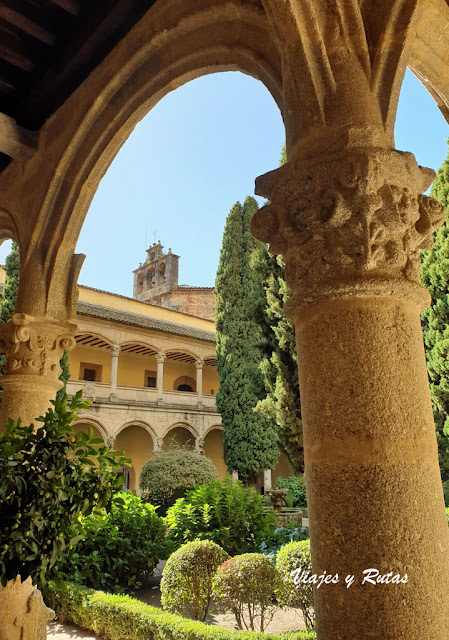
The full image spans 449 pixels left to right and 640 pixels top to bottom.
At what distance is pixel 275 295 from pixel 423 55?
31.9 feet

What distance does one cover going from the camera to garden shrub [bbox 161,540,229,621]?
4121 mm

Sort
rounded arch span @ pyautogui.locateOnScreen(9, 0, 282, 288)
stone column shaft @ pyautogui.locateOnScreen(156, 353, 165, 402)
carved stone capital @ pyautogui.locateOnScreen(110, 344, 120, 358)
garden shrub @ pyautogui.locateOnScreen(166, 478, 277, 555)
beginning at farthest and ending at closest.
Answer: stone column shaft @ pyautogui.locateOnScreen(156, 353, 165, 402) → carved stone capital @ pyautogui.locateOnScreen(110, 344, 120, 358) → garden shrub @ pyautogui.locateOnScreen(166, 478, 277, 555) → rounded arch span @ pyautogui.locateOnScreen(9, 0, 282, 288)

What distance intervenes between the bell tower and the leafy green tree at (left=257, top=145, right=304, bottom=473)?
19.8 m

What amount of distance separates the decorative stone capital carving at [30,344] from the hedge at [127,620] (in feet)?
5.07

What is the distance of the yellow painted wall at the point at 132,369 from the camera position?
19859 mm

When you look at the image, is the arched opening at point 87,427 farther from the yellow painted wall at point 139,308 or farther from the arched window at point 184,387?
the arched window at point 184,387

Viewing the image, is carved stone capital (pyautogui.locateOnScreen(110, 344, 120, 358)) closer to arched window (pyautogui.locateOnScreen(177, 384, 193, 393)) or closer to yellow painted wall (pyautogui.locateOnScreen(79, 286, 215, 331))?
yellow painted wall (pyautogui.locateOnScreen(79, 286, 215, 331))

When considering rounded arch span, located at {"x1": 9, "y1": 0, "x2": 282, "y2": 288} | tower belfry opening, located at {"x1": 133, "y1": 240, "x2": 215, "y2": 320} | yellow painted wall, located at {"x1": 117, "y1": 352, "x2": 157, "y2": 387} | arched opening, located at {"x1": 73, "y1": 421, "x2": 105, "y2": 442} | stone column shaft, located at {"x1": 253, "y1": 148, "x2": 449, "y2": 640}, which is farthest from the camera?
tower belfry opening, located at {"x1": 133, "y1": 240, "x2": 215, "y2": 320}

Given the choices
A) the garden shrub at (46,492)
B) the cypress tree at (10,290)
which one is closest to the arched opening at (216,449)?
the cypress tree at (10,290)

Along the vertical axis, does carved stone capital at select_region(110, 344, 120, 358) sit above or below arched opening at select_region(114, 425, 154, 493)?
above

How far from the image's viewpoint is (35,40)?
3816 millimetres

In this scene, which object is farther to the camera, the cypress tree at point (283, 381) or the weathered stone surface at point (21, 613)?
the cypress tree at point (283, 381)

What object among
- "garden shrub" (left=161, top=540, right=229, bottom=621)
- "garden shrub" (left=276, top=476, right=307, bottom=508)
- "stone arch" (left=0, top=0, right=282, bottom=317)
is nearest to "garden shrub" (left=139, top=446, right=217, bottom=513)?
"garden shrub" (left=276, top=476, right=307, bottom=508)

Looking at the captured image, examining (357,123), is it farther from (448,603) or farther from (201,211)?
(201,211)
